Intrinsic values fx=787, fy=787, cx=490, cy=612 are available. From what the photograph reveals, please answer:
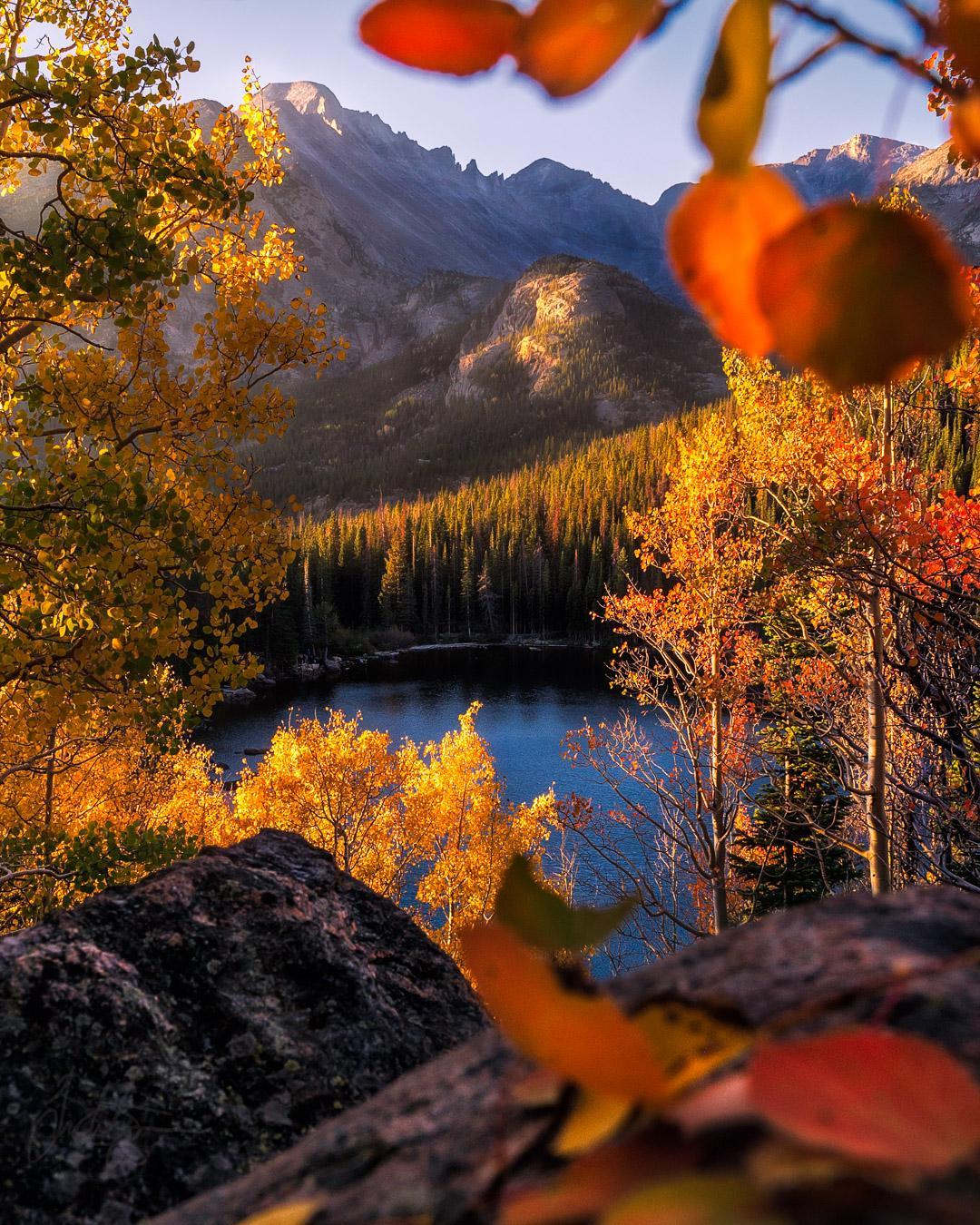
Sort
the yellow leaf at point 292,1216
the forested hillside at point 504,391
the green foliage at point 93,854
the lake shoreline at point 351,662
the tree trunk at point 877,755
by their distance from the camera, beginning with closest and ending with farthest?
the yellow leaf at point 292,1216
the green foliage at point 93,854
the tree trunk at point 877,755
the lake shoreline at point 351,662
the forested hillside at point 504,391

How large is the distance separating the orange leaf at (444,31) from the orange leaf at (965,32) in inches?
7.6

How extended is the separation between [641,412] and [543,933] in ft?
467

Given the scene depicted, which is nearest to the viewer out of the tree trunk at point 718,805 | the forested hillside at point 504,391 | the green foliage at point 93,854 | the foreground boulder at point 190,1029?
the foreground boulder at point 190,1029

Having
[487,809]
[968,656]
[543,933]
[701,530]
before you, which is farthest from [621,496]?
[543,933]

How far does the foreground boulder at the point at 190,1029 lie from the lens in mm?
1471

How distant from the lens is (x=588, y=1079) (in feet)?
1.07

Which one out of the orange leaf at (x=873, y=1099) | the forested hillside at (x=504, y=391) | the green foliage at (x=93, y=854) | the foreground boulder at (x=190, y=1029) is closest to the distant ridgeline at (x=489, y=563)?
the forested hillside at (x=504, y=391)

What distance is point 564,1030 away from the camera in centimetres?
31

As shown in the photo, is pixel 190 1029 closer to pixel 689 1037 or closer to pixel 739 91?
pixel 689 1037

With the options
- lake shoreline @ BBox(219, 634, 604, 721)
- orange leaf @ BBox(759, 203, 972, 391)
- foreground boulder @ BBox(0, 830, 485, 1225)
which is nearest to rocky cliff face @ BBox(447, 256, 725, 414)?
lake shoreline @ BBox(219, 634, 604, 721)

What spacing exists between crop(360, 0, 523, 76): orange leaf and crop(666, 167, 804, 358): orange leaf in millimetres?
113

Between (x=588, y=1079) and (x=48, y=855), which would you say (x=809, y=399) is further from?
(x=588, y=1079)

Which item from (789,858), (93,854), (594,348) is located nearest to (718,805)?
(789,858)

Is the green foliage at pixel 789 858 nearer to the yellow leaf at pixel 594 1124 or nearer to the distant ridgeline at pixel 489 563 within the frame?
the yellow leaf at pixel 594 1124
